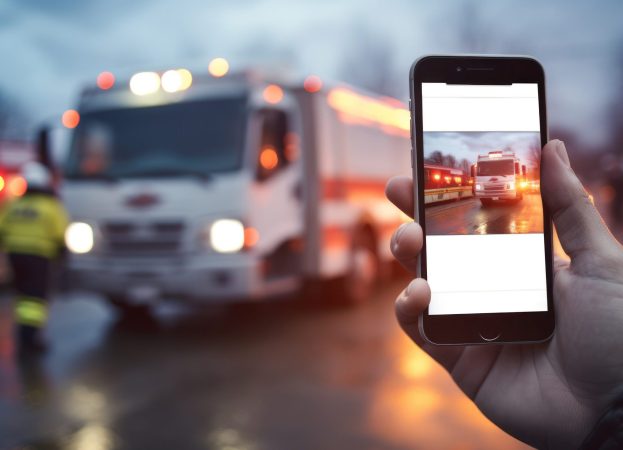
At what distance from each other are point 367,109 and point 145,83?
3.97 metres

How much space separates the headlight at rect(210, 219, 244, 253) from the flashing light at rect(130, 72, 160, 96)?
188 cm

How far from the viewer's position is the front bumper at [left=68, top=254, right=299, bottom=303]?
8.02m

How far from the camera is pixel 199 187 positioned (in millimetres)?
8102

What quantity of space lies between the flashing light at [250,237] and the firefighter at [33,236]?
6.28ft

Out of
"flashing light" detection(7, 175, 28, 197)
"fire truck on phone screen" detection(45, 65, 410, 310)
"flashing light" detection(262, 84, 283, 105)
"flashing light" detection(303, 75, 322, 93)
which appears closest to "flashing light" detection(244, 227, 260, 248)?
"fire truck on phone screen" detection(45, 65, 410, 310)

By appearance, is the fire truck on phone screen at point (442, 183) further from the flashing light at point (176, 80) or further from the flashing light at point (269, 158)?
the flashing light at point (176, 80)

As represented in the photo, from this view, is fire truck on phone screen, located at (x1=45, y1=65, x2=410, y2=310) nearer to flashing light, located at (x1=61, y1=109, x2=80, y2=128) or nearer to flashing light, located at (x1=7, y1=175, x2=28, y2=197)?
flashing light, located at (x1=61, y1=109, x2=80, y2=128)

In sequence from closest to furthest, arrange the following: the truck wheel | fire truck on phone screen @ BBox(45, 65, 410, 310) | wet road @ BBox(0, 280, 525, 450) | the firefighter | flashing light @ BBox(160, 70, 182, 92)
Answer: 1. wet road @ BBox(0, 280, 525, 450)
2. the firefighter
3. fire truck on phone screen @ BBox(45, 65, 410, 310)
4. flashing light @ BBox(160, 70, 182, 92)
5. the truck wheel

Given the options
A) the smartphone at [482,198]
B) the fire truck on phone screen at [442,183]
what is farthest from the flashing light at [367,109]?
the fire truck on phone screen at [442,183]

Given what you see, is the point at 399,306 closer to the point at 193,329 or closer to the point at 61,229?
the point at 61,229

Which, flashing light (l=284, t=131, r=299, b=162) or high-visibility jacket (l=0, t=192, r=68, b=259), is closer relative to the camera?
high-visibility jacket (l=0, t=192, r=68, b=259)

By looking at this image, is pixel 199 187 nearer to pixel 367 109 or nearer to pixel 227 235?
pixel 227 235

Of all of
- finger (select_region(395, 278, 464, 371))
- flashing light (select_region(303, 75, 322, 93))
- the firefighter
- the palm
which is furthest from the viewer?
flashing light (select_region(303, 75, 322, 93))

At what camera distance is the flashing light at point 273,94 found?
8684 millimetres
